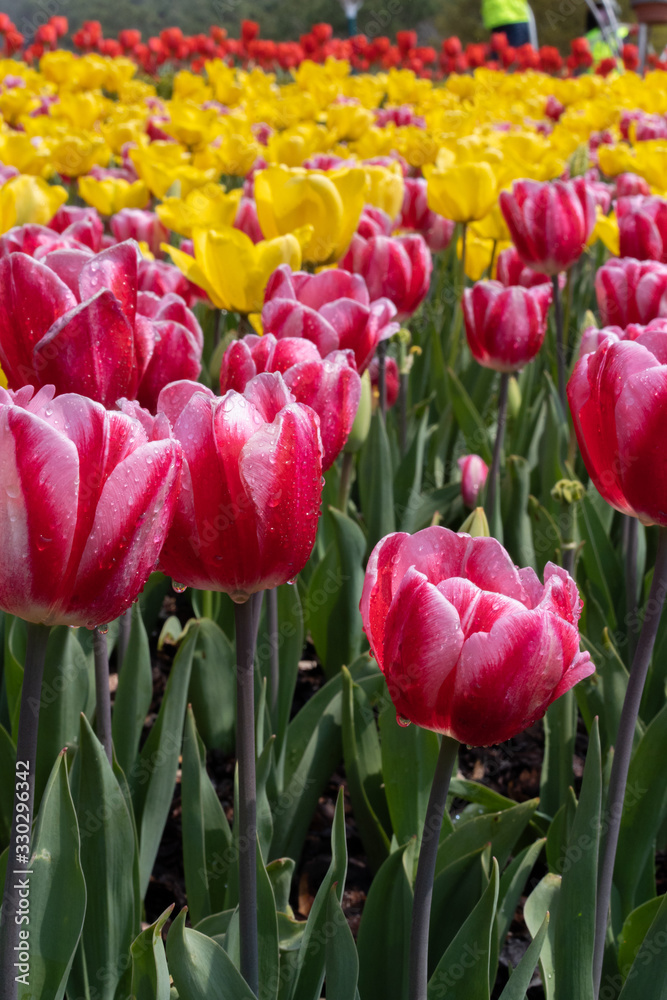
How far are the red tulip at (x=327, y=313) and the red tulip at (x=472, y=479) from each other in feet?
2.24

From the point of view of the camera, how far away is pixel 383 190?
92.9 inches

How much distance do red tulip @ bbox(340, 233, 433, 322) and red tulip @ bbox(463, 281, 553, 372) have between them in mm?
112

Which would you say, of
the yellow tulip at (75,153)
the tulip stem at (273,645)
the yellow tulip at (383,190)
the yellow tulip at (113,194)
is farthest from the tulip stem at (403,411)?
the yellow tulip at (75,153)

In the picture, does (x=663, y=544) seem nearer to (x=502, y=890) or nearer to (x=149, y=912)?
(x=502, y=890)

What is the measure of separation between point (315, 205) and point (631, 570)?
88 centimetres

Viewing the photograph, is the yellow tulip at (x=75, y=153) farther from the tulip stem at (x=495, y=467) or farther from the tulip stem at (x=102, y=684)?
the tulip stem at (x=102, y=684)

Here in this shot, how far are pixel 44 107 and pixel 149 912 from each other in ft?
16.6

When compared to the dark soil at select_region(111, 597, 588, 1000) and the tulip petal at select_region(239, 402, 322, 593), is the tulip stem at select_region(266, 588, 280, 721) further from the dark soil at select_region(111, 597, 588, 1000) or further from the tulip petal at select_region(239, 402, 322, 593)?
the tulip petal at select_region(239, 402, 322, 593)

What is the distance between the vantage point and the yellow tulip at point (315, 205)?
1867 mm

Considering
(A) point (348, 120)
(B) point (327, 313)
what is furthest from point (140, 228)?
(A) point (348, 120)

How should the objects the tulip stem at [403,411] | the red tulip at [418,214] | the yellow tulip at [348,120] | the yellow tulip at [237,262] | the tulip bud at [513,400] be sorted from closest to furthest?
the yellow tulip at [237,262] < the tulip stem at [403,411] < the tulip bud at [513,400] < the red tulip at [418,214] < the yellow tulip at [348,120]

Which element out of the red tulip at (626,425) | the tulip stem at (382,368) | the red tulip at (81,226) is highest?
the red tulip at (626,425)

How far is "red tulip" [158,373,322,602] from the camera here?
737mm

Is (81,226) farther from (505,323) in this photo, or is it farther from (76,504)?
(76,504)
